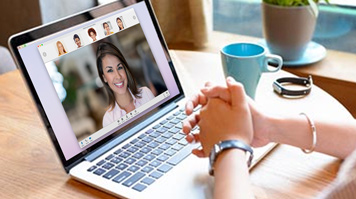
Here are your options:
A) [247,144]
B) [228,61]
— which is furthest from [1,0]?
[247,144]

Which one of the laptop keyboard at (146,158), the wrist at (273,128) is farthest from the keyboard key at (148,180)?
the wrist at (273,128)

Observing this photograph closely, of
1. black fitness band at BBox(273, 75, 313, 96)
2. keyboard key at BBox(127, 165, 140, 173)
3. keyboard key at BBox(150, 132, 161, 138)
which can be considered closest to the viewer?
keyboard key at BBox(127, 165, 140, 173)

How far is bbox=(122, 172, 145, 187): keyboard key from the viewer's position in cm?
76

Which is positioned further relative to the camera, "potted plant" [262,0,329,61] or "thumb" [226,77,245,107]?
"potted plant" [262,0,329,61]

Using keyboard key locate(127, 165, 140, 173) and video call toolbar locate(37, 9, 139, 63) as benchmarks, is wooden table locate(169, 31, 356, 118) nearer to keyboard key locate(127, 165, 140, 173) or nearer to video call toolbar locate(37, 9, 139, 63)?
video call toolbar locate(37, 9, 139, 63)

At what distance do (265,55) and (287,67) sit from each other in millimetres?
609

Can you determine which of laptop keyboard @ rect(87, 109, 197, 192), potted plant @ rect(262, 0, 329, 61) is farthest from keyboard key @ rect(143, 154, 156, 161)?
potted plant @ rect(262, 0, 329, 61)

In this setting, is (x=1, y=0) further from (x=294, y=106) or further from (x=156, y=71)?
(x=294, y=106)

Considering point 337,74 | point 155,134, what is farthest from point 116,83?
point 337,74

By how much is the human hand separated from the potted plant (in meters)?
0.71

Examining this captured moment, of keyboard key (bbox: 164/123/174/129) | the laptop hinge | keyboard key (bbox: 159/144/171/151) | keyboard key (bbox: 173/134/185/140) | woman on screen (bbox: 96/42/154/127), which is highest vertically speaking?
woman on screen (bbox: 96/42/154/127)

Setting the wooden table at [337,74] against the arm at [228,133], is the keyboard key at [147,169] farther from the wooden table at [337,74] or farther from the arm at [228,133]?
the wooden table at [337,74]

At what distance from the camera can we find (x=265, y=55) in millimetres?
982

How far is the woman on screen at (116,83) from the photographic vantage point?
0.88m
